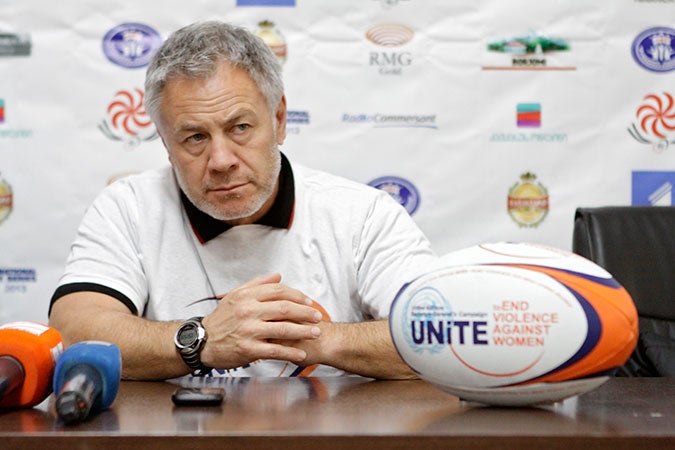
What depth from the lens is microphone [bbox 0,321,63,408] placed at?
3.00 ft

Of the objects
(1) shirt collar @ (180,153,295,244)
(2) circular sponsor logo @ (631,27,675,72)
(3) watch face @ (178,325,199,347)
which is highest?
(2) circular sponsor logo @ (631,27,675,72)

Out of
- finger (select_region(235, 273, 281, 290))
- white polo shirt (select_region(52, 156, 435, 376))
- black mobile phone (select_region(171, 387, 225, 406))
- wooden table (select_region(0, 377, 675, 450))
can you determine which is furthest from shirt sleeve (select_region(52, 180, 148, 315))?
black mobile phone (select_region(171, 387, 225, 406))

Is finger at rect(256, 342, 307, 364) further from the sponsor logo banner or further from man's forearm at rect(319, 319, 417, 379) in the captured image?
the sponsor logo banner

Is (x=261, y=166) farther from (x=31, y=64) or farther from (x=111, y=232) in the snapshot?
(x=31, y=64)

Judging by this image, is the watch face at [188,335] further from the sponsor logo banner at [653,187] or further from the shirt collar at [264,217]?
the sponsor logo banner at [653,187]

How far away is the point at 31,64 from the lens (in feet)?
7.29

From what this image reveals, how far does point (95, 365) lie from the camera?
89 centimetres

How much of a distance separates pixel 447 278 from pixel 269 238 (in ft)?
2.70

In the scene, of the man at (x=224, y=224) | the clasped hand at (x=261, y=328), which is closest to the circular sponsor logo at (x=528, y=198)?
the man at (x=224, y=224)

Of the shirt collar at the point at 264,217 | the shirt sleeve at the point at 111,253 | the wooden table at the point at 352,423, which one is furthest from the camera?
the shirt collar at the point at 264,217

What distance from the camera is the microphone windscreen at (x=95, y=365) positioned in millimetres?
886

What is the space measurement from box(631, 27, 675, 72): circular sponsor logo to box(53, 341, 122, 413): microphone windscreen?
5.89 ft

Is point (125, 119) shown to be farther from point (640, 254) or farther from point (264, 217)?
point (640, 254)

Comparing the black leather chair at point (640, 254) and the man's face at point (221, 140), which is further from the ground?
the man's face at point (221, 140)
